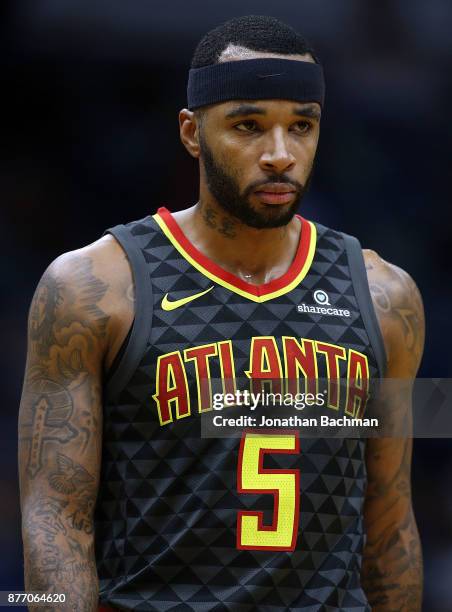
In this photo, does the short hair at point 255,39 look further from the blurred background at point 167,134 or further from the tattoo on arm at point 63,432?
the blurred background at point 167,134

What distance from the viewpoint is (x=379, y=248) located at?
7938mm

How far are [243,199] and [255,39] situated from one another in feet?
1.81

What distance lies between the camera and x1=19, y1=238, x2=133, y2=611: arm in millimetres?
4109

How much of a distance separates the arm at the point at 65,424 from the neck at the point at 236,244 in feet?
1.33

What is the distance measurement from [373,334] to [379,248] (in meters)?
3.48

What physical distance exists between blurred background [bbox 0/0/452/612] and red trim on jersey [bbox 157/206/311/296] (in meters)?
3.14

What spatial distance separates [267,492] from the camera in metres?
4.23

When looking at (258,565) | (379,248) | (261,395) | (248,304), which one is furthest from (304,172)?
(379,248)

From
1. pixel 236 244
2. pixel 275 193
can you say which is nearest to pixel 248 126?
pixel 275 193

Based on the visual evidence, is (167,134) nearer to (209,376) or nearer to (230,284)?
(230,284)

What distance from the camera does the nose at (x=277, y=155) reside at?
4.26m

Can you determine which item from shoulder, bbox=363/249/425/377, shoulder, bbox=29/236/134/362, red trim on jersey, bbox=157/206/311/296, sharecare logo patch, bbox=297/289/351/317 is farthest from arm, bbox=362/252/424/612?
shoulder, bbox=29/236/134/362

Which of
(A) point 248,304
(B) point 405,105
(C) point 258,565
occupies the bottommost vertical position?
(C) point 258,565

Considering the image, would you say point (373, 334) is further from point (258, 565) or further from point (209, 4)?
point (209, 4)
